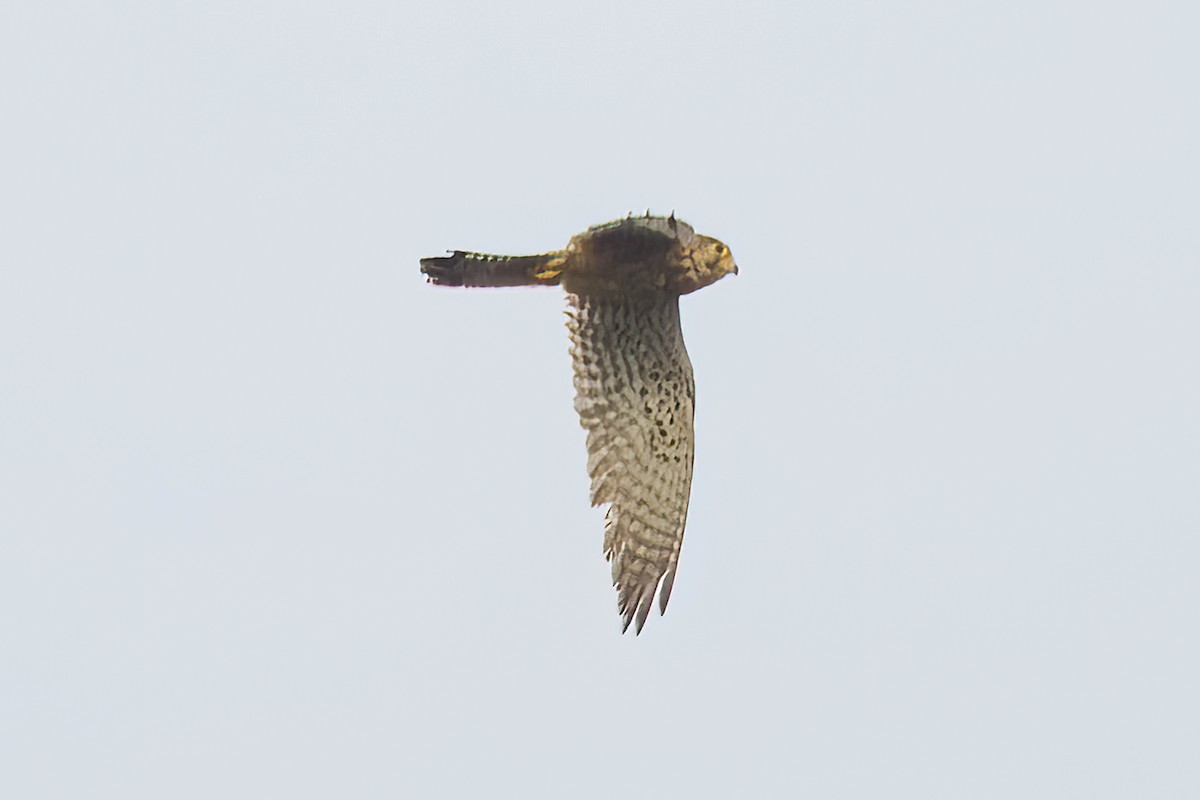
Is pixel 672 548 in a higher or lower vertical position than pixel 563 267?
lower

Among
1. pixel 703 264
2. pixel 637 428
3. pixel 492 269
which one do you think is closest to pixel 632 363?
pixel 637 428

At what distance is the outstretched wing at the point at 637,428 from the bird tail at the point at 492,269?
245 millimetres

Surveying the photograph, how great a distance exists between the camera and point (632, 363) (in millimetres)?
20391

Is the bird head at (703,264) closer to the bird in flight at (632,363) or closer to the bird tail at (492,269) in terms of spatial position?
the bird in flight at (632,363)

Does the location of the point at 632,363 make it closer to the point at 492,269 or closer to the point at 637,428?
the point at 637,428

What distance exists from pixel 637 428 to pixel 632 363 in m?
0.41

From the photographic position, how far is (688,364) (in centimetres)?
2061

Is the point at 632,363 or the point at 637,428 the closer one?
the point at 637,428

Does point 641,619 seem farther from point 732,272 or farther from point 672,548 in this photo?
point 732,272

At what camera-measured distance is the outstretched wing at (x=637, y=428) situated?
20094 millimetres

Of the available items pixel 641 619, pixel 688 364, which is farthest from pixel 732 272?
pixel 641 619

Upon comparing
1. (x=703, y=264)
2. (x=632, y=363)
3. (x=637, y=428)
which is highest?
(x=703, y=264)

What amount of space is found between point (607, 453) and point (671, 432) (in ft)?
1.59

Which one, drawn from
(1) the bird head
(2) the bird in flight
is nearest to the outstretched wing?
(2) the bird in flight
